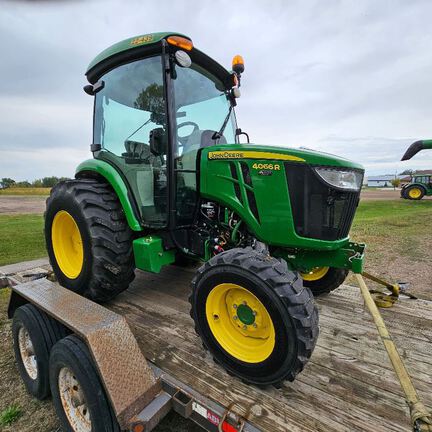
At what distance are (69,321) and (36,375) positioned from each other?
2.90 feet

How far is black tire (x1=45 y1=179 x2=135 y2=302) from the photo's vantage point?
2.62 m

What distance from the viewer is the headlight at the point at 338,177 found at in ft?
6.95

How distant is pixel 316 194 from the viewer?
214 centimetres

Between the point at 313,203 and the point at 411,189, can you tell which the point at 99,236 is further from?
the point at 411,189

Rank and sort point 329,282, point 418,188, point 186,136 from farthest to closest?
point 418,188 < point 329,282 < point 186,136

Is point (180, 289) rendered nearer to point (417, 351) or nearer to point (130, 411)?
point (130, 411)

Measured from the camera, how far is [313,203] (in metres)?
2.16

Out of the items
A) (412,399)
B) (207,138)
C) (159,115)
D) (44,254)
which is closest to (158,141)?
(159,115)

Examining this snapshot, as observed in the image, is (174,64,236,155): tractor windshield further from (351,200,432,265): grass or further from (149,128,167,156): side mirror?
(351,200,432,265): grass

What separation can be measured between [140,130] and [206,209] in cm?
102

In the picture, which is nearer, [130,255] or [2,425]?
[2,425]

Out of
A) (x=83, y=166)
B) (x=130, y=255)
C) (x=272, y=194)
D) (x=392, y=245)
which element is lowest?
(x=392, y=245)

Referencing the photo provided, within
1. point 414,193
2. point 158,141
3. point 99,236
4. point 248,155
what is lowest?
point 414,193

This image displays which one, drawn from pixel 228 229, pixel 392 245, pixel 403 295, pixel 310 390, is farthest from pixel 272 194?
pixel 392 245
